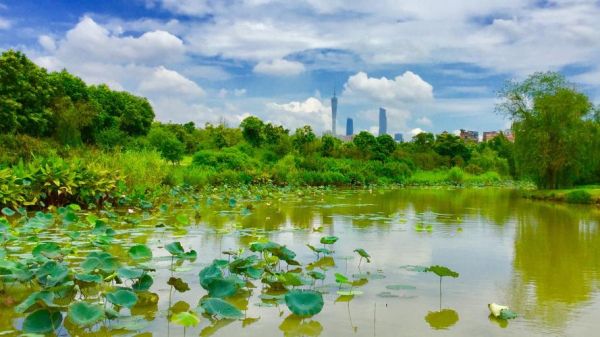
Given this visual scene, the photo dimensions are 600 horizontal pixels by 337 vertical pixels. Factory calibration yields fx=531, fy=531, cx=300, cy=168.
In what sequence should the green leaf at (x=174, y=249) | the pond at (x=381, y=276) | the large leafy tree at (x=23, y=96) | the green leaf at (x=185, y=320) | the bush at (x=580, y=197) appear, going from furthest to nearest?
1. the large leafy tree at (x=23, y=96)
2. the bush at (x=580, y=197)
3. the green leaf at (x=174, y=249)
4. the pond at (x=381, y=276)
5. the green leaf at (x=185, y=320)

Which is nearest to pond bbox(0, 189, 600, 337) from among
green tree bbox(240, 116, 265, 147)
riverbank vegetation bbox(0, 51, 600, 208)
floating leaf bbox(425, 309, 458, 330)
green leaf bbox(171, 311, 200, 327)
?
floating leaf bbox(425, 309, 458, 330)

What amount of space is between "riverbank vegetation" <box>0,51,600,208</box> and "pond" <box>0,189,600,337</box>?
1534 millimetres

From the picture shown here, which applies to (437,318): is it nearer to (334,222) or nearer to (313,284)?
(313,284)

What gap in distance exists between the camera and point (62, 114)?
1218 inches

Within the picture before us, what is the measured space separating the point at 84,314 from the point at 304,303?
1.39 m

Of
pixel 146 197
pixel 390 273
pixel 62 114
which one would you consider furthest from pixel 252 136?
pixel 390 273

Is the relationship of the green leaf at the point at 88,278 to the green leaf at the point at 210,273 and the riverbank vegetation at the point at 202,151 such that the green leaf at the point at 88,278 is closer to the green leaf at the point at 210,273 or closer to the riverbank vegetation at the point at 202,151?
the green leaf at the point at 210,273

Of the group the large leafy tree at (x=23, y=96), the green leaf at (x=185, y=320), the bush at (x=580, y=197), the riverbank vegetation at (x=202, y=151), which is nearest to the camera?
the green leaf at (x=185, y=320)

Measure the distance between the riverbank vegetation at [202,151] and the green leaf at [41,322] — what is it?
21.8ft

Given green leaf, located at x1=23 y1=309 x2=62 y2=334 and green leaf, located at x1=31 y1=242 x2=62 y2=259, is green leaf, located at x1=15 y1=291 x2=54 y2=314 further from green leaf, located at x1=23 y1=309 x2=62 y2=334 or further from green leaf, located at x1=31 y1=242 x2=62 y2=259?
green leaf, located at x1=31 y1=242 x2=62 y2=259

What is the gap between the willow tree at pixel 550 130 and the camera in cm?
2006

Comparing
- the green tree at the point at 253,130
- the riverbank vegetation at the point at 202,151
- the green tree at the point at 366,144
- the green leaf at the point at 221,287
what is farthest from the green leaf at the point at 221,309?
the green tree at the point at 366,144

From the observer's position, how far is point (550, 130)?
20.4 meters

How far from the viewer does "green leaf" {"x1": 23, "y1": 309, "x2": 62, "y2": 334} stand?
10.4ft
